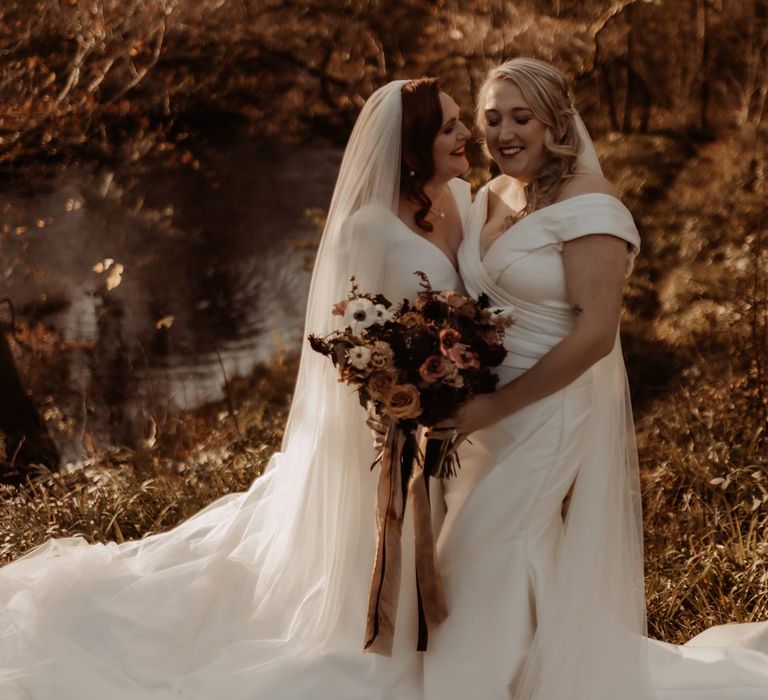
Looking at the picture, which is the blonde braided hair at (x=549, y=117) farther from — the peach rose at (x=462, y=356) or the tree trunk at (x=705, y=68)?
the tree trunk at (x=705, y=68)

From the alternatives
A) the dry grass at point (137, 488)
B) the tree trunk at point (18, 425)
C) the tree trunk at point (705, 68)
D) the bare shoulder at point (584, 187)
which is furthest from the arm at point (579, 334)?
the tree trunk at point (705, 68)

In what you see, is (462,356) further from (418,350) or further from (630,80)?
(630,80)

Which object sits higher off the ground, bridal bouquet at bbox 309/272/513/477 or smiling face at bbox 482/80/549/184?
smiling face at bbox 482/80/549/184

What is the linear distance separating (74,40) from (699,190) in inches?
221

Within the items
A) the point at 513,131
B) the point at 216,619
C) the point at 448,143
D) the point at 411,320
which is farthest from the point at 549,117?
the point at 216,619

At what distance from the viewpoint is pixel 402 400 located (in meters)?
2.91

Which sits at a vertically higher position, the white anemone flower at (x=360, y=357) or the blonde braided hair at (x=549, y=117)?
the blonde braided hair at (x=549, y=117)

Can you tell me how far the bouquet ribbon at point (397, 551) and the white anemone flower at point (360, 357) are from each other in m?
0.39

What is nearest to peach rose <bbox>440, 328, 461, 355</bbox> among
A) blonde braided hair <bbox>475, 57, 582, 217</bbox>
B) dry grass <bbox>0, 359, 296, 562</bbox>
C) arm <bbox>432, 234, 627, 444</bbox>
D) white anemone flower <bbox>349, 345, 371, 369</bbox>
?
white anemone flower <bbox>349, 345, 371, 369</bbox>

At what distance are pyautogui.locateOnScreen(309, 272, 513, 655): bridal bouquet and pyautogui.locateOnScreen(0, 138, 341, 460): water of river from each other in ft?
17.6

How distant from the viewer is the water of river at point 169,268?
28.4ft

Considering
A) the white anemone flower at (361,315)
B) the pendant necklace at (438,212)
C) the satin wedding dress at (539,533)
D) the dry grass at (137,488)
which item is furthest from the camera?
the dry grass at (137,488)

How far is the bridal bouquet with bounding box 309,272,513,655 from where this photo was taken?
9.53 ft

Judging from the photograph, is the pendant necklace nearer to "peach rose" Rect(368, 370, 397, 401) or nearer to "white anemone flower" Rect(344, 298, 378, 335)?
"white anemone flower" Rect(344, 298, 378, 335)
